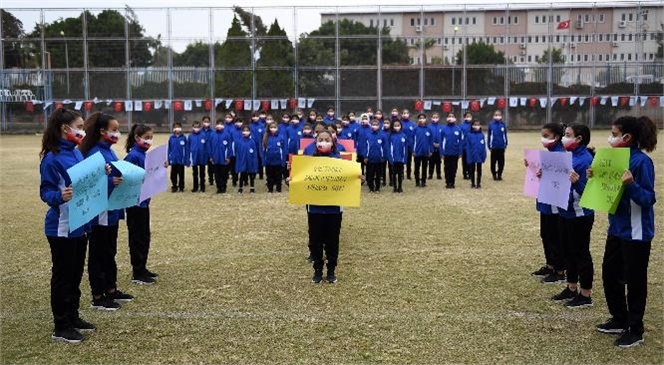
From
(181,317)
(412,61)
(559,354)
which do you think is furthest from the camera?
(412,61)

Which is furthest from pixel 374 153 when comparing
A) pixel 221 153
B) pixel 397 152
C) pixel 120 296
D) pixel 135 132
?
pixel 120 296

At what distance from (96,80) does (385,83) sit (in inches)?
705

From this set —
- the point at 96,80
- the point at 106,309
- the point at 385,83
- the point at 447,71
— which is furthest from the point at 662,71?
the point at 106,309

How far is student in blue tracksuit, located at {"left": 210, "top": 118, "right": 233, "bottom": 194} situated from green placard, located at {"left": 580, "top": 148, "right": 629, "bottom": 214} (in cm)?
1095

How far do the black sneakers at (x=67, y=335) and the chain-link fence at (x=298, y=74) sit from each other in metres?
32.9

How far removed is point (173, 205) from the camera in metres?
13.6

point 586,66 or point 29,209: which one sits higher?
point 586,66

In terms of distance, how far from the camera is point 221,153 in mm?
15430

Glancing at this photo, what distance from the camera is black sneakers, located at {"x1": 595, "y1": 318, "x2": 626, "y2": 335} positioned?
18.4ft

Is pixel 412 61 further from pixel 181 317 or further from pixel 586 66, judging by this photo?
pixel 181 317

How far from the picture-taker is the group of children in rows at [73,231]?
5.33 meters

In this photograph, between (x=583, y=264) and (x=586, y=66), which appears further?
→ (x=586, y=66)

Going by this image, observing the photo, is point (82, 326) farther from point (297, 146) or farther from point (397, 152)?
point (297, 146)

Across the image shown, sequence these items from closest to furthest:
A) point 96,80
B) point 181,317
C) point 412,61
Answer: point 181,317 → point 96,80 → point 412,61
